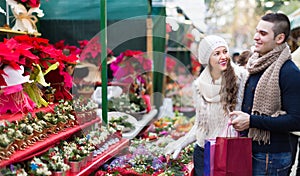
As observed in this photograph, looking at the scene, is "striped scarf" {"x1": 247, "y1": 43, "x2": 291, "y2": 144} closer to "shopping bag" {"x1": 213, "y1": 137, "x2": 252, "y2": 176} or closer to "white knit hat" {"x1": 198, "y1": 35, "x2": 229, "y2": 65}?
"shopping bag" {"x1": 213, "y1": 137, "x2": 252, "y2": 176}

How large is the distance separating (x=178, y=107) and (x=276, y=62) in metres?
5.24

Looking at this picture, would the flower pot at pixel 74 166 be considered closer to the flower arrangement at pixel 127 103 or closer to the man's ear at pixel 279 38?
the man's ear at pixel 279 38

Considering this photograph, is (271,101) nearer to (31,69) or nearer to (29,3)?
(31,69)

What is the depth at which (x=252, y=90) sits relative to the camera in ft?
6.89

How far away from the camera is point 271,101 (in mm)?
2023

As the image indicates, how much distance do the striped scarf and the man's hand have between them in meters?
0.07

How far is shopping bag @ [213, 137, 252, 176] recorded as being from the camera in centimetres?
210

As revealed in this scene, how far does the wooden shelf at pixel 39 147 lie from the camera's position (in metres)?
1.69

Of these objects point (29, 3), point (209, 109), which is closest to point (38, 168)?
point (209, 109)

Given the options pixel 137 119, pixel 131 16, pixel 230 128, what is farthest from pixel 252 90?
pixel 131 16

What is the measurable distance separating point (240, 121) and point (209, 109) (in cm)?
39

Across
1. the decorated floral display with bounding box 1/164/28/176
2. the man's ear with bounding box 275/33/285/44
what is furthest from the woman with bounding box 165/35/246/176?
the decorated floral display with bounding box 1/164/28/176

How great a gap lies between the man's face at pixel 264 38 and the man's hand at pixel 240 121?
0.37 metres

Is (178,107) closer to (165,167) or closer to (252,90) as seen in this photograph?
(165,167)
